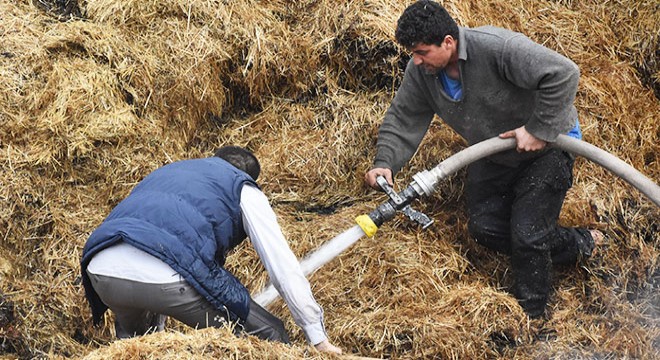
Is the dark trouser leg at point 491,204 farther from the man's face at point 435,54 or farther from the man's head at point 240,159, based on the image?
the man's head at point 240,159

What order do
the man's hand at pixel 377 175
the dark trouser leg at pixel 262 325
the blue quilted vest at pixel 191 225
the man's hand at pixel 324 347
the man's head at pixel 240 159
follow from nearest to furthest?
the blue quilted vest at pixel 191 225
the man's hand at pixel 324 347
the dark trouser leg at pixel 262 325
the man's head at pixel 240 159
the man's hand at pixel 377 175

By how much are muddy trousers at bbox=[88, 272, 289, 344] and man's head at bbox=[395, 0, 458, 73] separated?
5.09 feet

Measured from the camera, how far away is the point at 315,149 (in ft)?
20.4

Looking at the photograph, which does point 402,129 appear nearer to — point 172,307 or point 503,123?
A: point 503,123

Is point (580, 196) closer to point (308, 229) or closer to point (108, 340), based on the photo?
point (308, 229)

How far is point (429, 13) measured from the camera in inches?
191

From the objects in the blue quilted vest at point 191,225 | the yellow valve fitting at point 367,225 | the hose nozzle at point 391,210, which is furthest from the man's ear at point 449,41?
the blue quilted vest at point 191,225

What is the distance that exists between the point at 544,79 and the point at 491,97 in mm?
361

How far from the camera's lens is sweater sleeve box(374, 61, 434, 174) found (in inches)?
216

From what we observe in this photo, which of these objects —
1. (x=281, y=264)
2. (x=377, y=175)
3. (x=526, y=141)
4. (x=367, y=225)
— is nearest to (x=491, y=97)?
(x=526, y=141)

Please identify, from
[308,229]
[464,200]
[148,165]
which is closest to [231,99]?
[148,165]

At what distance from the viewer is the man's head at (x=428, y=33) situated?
482 centimetres

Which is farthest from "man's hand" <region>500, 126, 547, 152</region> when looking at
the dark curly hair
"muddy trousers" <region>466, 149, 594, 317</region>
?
the dark curly hair

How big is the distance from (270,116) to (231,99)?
12.2 inches
